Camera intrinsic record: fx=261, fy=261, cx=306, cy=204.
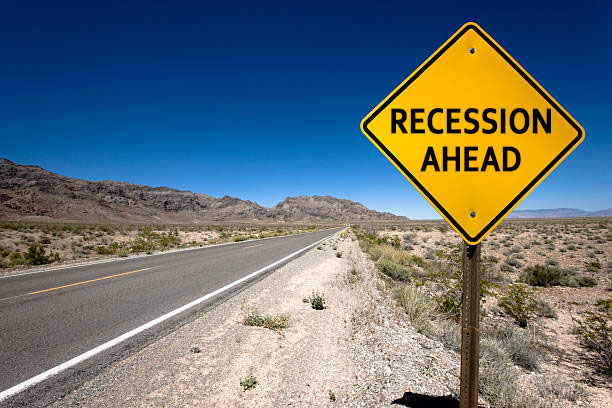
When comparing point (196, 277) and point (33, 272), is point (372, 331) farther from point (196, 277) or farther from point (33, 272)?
point (33, 272)

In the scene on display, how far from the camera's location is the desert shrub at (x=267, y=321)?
4.27 m

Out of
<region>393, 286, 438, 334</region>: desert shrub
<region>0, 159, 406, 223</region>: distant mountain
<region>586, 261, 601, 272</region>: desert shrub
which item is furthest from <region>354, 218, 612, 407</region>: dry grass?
<region>0, 159, 406, 223</region>: distant mountain

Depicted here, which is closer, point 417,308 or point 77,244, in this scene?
point 417,308

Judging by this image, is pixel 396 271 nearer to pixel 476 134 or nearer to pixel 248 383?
pixel 248 383

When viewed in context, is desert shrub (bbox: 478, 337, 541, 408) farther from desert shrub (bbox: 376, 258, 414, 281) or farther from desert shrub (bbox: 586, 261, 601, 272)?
desert shrub (bbox: 586, 261, 601, 272)

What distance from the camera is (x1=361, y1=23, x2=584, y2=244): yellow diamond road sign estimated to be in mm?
1613

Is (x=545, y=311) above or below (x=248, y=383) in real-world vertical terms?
below

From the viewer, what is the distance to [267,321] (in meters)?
4.35

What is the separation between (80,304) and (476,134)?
7.01 m

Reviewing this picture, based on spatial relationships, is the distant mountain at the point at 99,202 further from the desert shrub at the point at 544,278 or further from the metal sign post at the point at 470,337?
the desert shrub at the point at 544,278

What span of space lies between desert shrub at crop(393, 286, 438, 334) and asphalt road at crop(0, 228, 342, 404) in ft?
14.3

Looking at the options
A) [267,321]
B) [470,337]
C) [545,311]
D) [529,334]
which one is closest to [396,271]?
[545,311]

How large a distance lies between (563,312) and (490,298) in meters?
1.56

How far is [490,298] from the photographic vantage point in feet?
25.7
